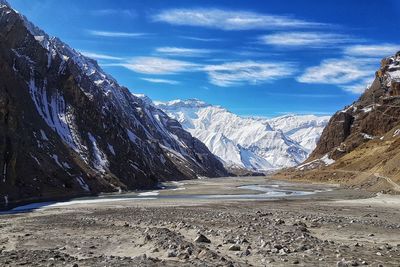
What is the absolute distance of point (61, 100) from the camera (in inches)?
5527

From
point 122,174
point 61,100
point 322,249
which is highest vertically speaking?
point 61,100

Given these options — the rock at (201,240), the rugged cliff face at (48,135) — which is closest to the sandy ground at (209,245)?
the rock at (201,240)

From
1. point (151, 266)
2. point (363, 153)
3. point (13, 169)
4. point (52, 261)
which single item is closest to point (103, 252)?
point (52, 261)

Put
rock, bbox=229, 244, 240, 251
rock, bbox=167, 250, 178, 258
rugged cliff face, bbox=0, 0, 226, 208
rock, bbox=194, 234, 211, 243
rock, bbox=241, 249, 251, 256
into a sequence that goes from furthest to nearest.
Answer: rugged cliff face, bbox=0, 0, 226, 208 → rock, bbox=194, 234, 211, 243 → rock, bbox=229, 244, 240, 251 → rock, bbox=167, 250, 178, 258 → rock, bbox=241, 249, 251, 256

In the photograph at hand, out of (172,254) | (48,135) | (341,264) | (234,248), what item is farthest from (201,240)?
(48,135)

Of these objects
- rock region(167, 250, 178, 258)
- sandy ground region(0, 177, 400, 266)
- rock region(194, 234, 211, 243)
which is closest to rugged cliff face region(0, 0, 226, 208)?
sandy ground region(0, 177, 400, 266)

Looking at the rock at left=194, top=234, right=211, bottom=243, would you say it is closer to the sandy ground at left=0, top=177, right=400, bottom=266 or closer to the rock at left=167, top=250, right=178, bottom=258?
the sandy ground at left=0, top=177, right=400, bottom=266

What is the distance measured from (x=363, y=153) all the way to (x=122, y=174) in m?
98.7

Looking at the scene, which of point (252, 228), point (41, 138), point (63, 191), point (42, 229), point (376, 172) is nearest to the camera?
point (252, 228)

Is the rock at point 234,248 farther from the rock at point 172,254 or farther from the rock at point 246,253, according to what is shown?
the rock at point 172,254

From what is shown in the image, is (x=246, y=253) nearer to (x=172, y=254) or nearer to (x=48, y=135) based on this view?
(x=172, y=254)

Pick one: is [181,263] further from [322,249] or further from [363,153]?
[363,153]

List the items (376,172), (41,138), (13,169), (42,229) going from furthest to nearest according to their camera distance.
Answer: (376,172)
(41,138)
(13,169)
(42,229)

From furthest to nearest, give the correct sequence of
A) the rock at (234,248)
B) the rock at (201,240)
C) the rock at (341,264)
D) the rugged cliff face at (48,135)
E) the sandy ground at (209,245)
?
the rugged cliff face at (48,135) < the rock at (201,240) < the rock at (234,248) < the sandy ground at (209,245) < the rock at (341,264)
